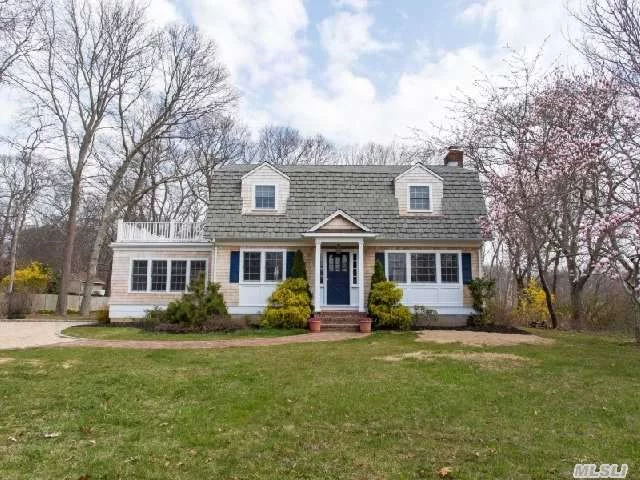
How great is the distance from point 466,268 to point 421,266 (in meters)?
1.62

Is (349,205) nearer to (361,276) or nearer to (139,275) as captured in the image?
(361,276)

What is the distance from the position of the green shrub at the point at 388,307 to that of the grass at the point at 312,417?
5.94 metres

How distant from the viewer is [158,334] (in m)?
14.0

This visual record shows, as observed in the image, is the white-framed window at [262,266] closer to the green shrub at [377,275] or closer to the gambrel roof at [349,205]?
the gambrel roof at [349,205]

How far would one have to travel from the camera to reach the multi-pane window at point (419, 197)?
1811 centimetres

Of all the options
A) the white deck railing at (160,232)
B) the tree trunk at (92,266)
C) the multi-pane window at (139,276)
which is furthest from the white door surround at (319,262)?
the tree trunk at (92,266)

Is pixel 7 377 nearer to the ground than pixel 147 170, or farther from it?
nearer to the ground

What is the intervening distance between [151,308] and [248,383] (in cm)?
1153

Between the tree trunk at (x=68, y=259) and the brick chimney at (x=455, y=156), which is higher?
the brick chimney at (x=455, y=156)

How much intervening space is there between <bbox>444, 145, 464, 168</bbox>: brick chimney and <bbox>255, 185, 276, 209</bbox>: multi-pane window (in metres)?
7.88

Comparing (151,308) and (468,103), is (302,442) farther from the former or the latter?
(468,103)

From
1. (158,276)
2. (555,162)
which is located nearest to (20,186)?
(158,276)

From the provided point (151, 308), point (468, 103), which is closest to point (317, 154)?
point (468, 103)

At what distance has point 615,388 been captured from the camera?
7.19m
